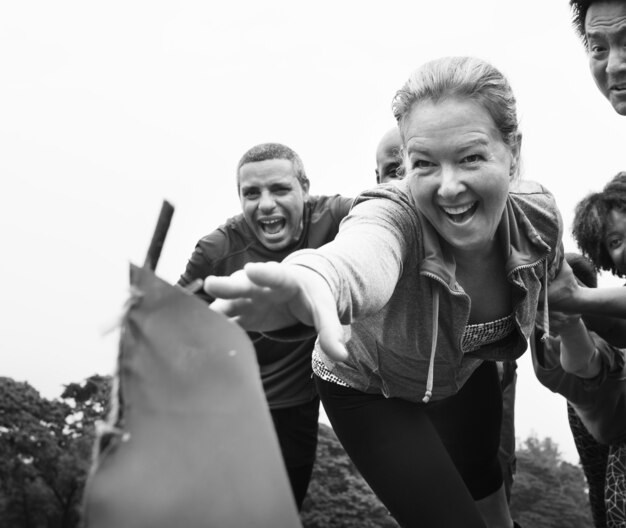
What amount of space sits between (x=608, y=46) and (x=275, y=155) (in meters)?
1.72

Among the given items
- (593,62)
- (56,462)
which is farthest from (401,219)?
(56,462)

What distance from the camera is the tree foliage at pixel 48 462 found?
757 cm

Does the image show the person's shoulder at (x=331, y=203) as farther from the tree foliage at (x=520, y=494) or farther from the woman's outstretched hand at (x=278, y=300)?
the tree foliage at (x=520, y=494)

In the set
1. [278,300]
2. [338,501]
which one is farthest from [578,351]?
[338,501]

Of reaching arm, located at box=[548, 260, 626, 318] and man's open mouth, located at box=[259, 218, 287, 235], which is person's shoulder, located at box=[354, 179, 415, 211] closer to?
reaching arm, located at box=[548, 260, 626, 318]

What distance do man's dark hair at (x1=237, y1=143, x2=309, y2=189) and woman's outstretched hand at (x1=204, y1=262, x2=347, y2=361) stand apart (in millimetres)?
2911

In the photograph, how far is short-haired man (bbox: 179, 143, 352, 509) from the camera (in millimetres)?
3625

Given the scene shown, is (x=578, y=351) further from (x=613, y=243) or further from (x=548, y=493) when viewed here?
(x=548, y=493)

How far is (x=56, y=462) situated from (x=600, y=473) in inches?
208

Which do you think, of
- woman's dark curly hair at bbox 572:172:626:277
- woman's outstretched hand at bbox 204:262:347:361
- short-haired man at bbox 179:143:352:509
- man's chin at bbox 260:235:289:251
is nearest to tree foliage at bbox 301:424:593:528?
short-haired man at bbox 179:143:352:509

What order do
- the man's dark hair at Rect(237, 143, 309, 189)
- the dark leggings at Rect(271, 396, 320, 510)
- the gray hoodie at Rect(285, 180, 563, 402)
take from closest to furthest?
the gray hoodie at Rect(285, 180, 563, 402)
the dark leggings at Rect(271, 396, 320, 510)
the man's dark hair at Rect(237, 143, 309, 189)

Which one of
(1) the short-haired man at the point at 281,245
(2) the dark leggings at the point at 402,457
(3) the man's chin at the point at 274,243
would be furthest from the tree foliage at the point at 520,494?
(2) the dark leggings at the point at 402,457

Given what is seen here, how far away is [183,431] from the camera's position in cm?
94

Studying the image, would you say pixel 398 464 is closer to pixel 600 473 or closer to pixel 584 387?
pixel 584 387
